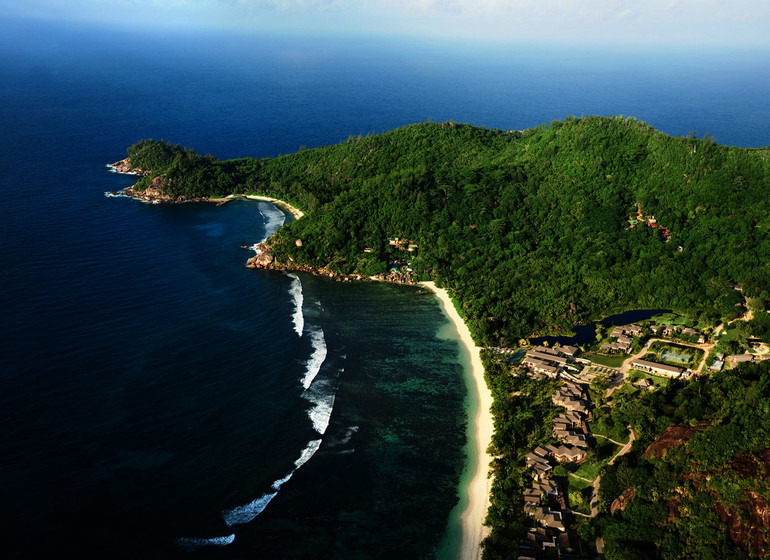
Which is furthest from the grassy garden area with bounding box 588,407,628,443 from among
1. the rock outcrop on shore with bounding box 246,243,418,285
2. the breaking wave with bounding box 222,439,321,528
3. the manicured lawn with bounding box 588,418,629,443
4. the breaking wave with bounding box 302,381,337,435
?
the rock outcrop on shore with bounding box 246,243,418,285

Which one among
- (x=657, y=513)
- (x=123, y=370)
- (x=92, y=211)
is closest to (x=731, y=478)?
(x=657, y=513)

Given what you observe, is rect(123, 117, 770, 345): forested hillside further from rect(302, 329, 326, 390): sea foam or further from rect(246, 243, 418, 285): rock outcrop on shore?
rect(302, 329, 326, 390): sea foam

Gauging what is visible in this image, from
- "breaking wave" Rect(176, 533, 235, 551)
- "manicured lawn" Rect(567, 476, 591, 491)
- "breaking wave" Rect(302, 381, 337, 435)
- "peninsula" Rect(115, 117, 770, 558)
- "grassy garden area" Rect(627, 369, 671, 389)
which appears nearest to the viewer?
"breaking wave" Rect(176, 533, 235, 551)

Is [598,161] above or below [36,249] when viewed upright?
above

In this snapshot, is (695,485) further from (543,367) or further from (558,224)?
(558,224)

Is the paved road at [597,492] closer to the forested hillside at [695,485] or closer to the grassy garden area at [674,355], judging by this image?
the forested hillside at [695,485]

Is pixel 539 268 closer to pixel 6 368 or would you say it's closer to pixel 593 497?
pixel 593 497

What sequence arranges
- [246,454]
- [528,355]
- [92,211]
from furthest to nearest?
[92,211], [528,355], [246,454]
